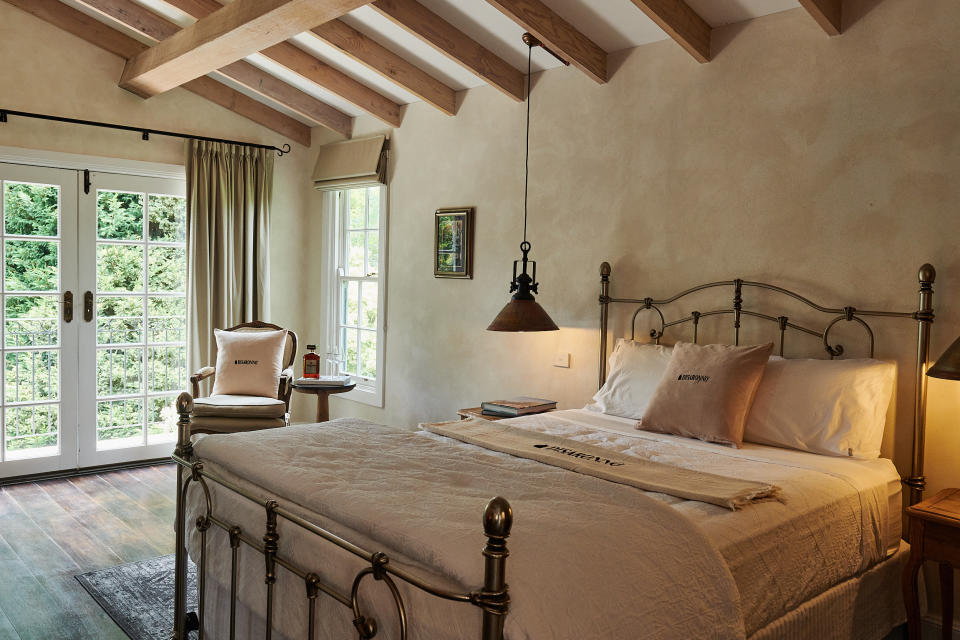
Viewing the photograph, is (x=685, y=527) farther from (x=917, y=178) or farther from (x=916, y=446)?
(x=917, y=178)

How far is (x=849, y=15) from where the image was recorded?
3.18 metres

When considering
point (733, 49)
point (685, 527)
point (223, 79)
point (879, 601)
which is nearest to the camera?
point (685, 527)

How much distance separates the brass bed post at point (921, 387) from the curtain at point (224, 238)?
436 cm

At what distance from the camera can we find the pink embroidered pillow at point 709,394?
3.06m

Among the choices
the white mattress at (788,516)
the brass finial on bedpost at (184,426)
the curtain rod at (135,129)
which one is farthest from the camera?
the curtain rod at (135,129)

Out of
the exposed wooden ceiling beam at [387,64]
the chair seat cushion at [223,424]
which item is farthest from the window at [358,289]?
the chair seat cushion at [223,424]

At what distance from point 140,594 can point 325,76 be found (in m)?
3.17

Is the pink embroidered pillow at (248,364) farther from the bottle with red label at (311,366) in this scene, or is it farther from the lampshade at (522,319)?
the lampshade at (522,319)

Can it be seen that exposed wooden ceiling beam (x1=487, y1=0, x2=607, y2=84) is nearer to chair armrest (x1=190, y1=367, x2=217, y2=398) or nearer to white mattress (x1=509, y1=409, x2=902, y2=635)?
white mattress (x1=509, y1=409, x2=902, y2=635)

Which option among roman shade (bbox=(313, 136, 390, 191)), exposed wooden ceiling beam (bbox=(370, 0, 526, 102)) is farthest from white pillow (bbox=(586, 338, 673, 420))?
roman shade (bbox=(313, 136, 390, 191))

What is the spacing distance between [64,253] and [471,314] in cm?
→ 266

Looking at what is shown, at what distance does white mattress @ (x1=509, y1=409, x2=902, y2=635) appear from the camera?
2.10 m

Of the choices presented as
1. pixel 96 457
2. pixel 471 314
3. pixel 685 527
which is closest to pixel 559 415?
pixel 471 314

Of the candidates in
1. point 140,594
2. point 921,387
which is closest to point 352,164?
point 140,594
